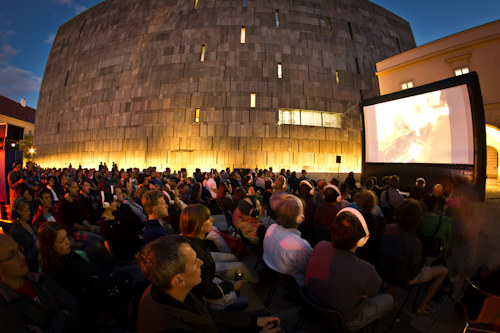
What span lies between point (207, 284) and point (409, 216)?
2.39m

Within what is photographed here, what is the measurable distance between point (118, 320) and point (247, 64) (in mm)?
17635

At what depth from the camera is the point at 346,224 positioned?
2.18 m

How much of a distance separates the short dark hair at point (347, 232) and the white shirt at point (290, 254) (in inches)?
20.3

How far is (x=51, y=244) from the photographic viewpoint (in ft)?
Answer: 7.29

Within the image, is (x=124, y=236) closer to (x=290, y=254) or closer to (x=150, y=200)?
(x=150, y=200)

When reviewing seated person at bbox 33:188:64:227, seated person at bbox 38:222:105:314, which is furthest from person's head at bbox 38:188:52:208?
seated person at bbox 38:222:105:314

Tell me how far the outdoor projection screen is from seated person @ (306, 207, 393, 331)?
390 inches

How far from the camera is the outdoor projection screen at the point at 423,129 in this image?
30.8 ft

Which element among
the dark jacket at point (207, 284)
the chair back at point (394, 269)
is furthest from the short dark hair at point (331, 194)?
the dark jacket at point (207, 284)

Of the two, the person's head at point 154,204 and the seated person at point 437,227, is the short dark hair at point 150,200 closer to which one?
the person's head at point 154,204

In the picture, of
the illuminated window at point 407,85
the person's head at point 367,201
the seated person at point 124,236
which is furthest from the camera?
the illuminated window at point 407,85

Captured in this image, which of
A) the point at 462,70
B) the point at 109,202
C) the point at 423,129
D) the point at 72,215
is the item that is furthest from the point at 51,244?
the point at 462,70

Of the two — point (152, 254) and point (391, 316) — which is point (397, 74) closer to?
point (391, 316)

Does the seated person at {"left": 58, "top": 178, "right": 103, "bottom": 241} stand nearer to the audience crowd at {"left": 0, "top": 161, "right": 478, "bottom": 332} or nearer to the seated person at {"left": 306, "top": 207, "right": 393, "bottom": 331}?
the audience crowd at {"left": 0, "top": 161, "right": 478, "bottom": 332}
